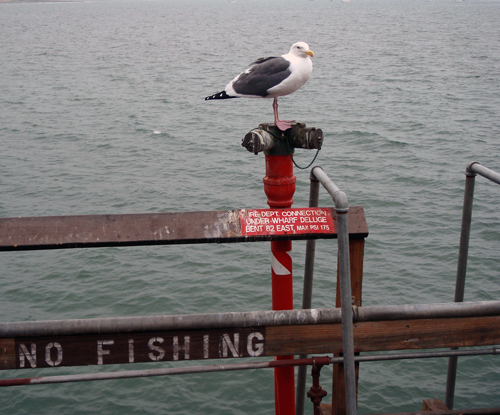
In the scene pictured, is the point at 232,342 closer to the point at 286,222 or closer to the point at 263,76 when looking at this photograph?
the point at 286,222

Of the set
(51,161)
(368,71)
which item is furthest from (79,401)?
(368,71)

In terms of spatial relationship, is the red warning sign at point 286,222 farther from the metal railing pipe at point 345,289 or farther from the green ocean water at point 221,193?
the green ocean water at point 221,193

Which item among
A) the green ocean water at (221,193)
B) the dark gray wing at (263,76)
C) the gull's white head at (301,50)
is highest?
the gull's white head at (301,50)

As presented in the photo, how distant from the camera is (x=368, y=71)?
33.1 meters

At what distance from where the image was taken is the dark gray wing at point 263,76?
15.5 feet

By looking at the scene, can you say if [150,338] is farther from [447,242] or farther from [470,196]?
[447,242]

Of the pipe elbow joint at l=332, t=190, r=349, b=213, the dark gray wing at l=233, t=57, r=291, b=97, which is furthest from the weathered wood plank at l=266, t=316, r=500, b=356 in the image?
the dark gray wing at l=233, t=57, r=291, b=97

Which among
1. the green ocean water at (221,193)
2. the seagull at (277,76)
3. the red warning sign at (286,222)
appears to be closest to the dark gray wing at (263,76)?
the seagull at (277,76)

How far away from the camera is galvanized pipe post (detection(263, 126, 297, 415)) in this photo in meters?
3.76

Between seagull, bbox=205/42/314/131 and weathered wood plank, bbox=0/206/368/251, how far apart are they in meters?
1.75

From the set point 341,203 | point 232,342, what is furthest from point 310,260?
point 341,203

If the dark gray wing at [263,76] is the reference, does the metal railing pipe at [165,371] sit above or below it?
below

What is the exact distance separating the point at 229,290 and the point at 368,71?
26297 millimetres

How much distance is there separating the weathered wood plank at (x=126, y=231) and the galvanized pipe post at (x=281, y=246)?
2.23 ft
